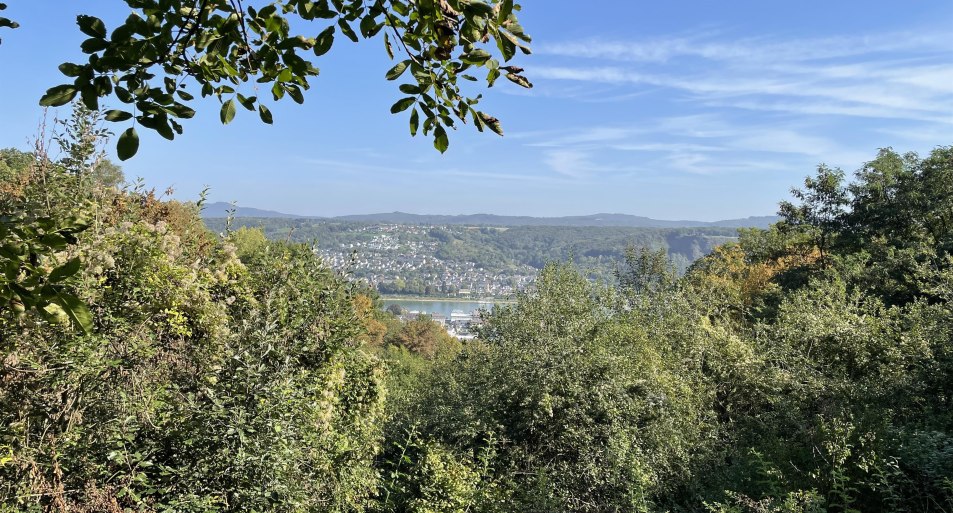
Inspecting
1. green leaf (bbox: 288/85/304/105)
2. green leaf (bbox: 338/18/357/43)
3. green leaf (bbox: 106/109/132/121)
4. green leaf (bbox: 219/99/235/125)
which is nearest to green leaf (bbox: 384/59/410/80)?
green leaf (bbox: 338/18/357/43)

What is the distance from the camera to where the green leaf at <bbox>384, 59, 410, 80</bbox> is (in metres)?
1.84

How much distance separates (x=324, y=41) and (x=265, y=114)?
37 centimetres

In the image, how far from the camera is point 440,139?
1.98 m

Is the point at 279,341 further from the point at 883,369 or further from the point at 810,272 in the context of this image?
the point at 810,272

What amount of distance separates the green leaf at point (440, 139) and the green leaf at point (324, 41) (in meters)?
0.47

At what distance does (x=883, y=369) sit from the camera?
1045 cm

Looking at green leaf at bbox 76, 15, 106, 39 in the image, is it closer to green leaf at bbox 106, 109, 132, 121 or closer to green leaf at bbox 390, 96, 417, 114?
green leaf at bbox 106, 109, 132, 121

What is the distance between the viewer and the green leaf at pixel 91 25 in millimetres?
1490

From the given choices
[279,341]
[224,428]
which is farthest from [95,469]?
[279,341]

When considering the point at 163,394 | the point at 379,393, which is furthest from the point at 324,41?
the point at 379,393

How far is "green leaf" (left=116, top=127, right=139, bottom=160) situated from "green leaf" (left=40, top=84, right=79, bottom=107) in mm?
181

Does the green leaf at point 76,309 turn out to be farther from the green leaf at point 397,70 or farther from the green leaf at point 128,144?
the green leaf at point 397,70

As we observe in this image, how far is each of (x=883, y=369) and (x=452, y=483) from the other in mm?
8947

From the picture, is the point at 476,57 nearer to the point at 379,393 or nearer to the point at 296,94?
the point at 296,94
